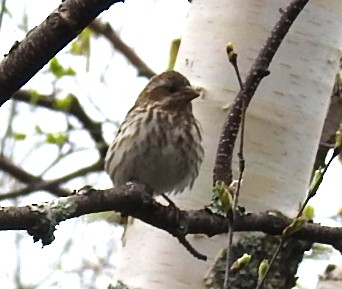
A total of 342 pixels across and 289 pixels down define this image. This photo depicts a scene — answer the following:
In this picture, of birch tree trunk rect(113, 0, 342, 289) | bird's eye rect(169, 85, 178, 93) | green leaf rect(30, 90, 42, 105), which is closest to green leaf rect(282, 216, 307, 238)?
birch tree trunk rect(113, 0, 342, 289)

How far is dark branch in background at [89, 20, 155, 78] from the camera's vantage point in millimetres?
3814

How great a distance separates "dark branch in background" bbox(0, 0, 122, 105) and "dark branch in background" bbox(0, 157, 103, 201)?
195cm

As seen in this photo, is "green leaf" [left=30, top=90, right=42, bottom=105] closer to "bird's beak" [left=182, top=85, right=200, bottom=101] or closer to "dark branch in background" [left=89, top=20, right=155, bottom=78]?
"dark branch in background" [left=89, top=20, right=155, bottom=78]

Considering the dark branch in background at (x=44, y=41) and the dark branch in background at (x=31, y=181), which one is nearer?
the dark branch in background at (x=44, y=41)

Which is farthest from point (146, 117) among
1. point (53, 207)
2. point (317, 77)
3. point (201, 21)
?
point (53, 207)

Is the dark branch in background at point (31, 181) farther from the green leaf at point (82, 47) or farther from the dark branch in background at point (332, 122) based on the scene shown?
the dark branch in background at point (332, 122)

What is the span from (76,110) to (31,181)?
1.05 ft

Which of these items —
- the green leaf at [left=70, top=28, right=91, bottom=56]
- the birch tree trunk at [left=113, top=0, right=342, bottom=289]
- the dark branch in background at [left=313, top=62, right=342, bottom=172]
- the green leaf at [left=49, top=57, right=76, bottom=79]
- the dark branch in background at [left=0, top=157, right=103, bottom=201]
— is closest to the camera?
the birch tree trunk at [left=113, top=0, right=342, bottom=289]

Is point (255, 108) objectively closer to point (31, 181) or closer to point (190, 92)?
point (190, 92)

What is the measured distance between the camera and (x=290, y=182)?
8.27ft

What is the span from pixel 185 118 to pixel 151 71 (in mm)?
878

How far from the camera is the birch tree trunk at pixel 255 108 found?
244 centimetres

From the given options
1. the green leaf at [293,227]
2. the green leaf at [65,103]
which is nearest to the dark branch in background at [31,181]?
the green leaf at [65,103]

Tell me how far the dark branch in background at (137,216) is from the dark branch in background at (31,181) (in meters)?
1.47
